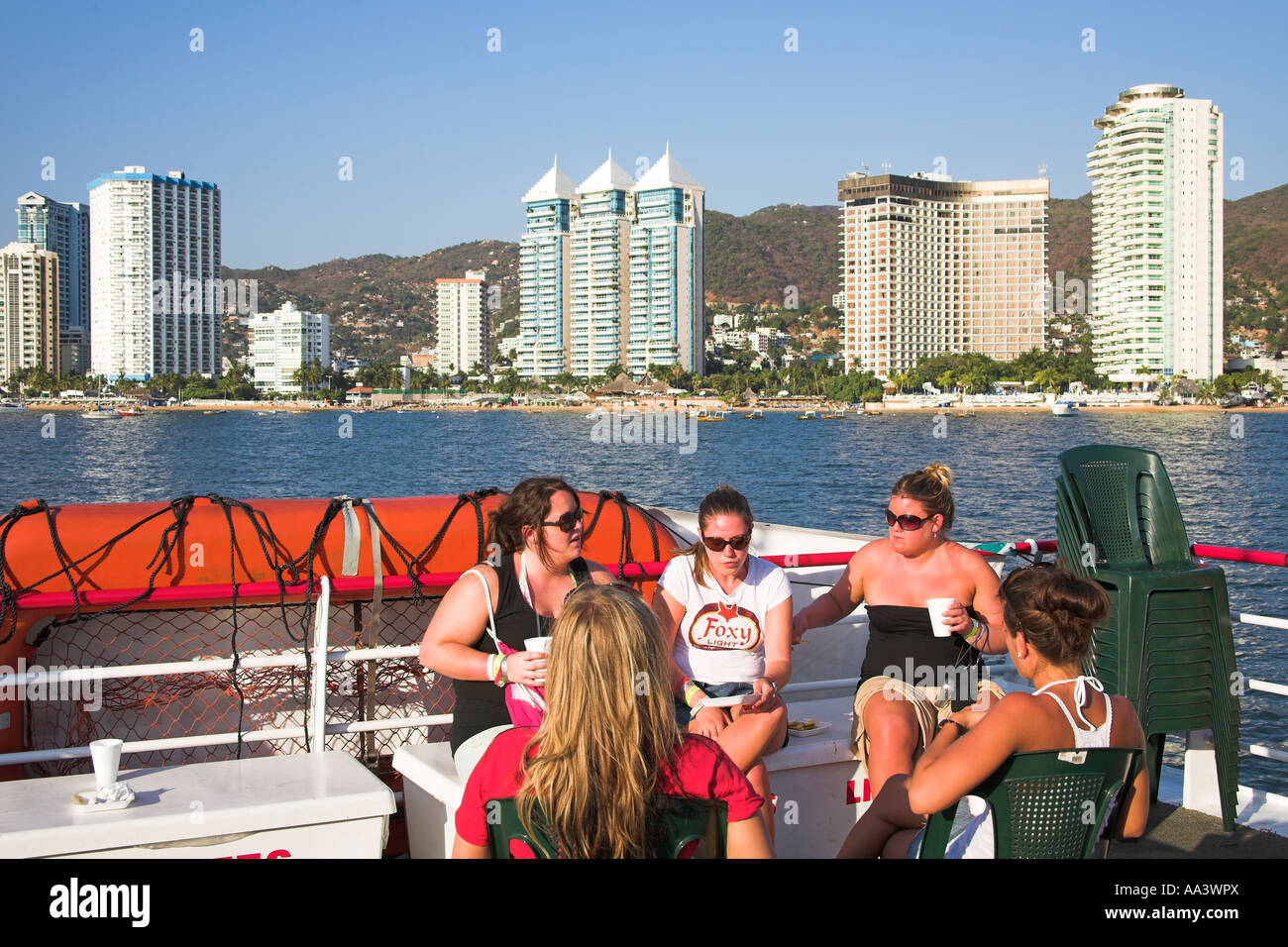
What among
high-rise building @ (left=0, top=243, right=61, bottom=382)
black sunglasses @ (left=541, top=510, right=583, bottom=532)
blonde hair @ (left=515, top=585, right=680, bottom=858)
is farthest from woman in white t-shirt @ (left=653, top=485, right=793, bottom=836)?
high-rise building @ (left=0, top=243, right=61, bottom=382)

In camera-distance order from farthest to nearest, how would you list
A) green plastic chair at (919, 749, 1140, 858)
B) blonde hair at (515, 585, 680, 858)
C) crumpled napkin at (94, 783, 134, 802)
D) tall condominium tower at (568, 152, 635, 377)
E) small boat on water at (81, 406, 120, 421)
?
1. tall condominium tower at (568, 152, 635, 377)
2. small boat on water at (81, 406, 120, 421)
3. crumpled napkin at (94, 783, 134, 802)
4. green plastic chair at (919, 749, 1140, 858)
5. blonde hair at (515, 585, 680, 858)

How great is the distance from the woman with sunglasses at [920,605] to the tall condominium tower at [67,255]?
178627 millimetres

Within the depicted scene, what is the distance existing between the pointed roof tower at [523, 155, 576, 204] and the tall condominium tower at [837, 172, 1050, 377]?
141 feet

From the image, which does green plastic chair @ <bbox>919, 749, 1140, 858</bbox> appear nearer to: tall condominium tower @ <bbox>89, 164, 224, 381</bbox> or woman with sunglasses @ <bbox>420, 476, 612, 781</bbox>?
woman with sunglasses @ <bbox>420, 476, 612, 781</bbox>

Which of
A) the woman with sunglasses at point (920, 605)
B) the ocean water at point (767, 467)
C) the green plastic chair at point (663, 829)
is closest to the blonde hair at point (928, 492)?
the woman with sunglasses at point (920, 605)

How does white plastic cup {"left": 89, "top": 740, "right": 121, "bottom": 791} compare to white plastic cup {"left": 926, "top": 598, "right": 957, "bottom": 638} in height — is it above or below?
below

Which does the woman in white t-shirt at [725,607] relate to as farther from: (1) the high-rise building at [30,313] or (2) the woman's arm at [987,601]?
(1) the high-rise building at [30,313]

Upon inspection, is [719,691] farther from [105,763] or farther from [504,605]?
[105,763]

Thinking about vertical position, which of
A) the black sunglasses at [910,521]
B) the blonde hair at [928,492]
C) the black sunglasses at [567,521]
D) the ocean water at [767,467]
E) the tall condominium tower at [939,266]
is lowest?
the ocean water at [767,467]

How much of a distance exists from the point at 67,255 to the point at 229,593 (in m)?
193

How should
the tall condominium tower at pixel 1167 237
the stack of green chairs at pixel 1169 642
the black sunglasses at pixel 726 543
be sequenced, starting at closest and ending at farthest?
the black sunglasses at pixel 726 543 → the stack of green chairs at pixel 1169 642 → the tall condominium tower at pixel 1167 237

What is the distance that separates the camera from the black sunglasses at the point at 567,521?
350cm

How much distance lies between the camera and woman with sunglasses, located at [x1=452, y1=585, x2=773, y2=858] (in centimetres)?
214
